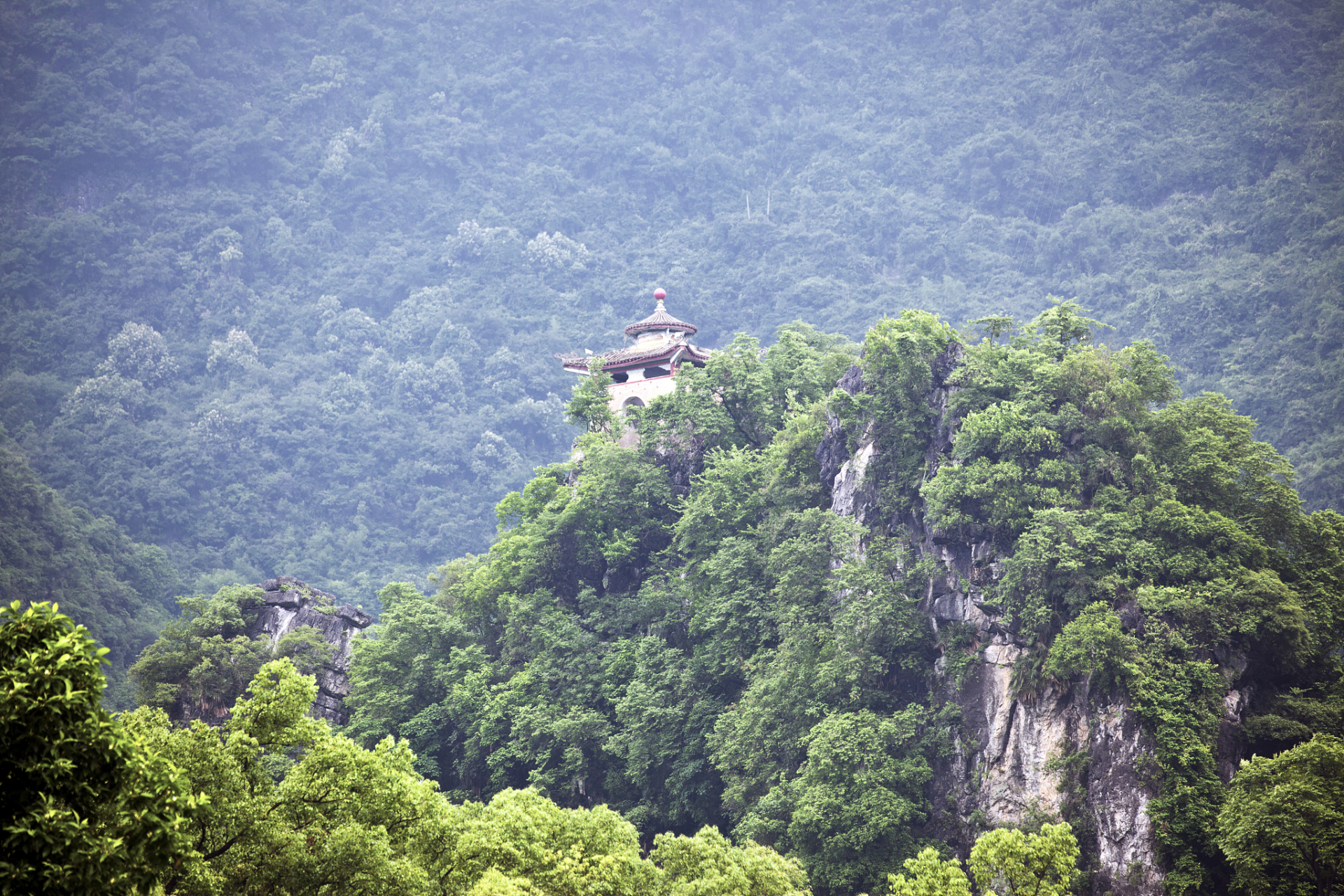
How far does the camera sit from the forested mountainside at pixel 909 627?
18.4 metres

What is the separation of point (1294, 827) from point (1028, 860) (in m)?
3.53

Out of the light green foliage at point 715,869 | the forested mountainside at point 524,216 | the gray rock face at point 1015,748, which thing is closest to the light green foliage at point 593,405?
the gray rock face at point 1015,748

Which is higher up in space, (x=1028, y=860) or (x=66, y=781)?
(x=1028, y=860)

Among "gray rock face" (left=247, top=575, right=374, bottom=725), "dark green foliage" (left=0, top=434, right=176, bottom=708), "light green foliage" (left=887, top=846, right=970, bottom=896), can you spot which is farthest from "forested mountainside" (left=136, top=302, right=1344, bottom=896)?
"dark green foliage" (left=0, top=434, right=176, bottom=708)

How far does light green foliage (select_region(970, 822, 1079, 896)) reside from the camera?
15.3 metres

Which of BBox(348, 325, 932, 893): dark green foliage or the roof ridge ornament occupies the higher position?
the roof ridge ornament

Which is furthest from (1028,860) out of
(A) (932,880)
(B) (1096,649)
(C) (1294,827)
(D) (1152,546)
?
(D) (1152,546)

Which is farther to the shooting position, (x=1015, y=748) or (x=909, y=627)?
(x=909, y=627)

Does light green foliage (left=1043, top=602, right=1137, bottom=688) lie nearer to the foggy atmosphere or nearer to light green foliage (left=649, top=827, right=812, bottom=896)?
the foggy atmosphere

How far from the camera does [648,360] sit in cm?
3631

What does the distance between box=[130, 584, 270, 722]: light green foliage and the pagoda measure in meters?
12.6

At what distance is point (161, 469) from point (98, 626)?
68.0 feet

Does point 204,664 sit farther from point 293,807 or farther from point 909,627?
point 293,807

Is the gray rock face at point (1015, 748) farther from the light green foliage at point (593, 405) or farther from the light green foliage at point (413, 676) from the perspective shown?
the light green foliage at point (413, 676)
